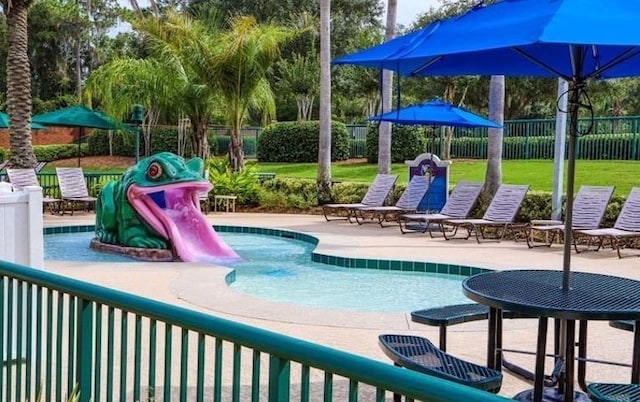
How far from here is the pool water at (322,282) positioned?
8453 mm

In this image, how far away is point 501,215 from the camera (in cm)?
1277

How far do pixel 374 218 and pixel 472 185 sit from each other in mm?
2833

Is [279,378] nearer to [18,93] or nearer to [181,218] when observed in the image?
[181,218]

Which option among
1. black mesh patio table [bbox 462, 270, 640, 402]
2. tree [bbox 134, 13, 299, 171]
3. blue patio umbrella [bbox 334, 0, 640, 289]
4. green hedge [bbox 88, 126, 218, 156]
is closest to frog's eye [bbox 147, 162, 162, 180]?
blue patio umbrella [bbox 334, 0, 640, 289]

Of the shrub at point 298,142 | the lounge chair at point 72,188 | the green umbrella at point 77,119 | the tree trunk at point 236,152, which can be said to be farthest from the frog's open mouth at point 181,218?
the shrub at point 298,142

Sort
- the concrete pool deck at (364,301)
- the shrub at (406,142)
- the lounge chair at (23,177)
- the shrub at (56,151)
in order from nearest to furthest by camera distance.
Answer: the concrete pool deck at (364,301), the lounge chair at (23,177), the shrub at (406,142), the shrub at (56,151)

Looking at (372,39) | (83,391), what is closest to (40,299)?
(83,391)

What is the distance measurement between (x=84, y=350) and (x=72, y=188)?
47.7 feet

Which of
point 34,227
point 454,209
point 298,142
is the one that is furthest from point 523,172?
point 34,227

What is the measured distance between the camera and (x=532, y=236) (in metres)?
12.5

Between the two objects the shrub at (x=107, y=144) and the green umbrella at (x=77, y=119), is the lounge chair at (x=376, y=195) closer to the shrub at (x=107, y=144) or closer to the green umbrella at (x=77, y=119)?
the green umbrella at (x=77, y=119)

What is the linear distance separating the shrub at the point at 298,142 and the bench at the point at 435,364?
23.4m

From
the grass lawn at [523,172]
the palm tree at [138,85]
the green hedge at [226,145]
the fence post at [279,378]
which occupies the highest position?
the palm tree at [138,85]

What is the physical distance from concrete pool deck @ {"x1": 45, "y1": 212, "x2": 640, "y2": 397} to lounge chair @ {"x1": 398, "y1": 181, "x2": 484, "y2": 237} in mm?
333
